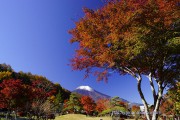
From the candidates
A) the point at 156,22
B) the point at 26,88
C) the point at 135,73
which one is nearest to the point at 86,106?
the point at 26,88

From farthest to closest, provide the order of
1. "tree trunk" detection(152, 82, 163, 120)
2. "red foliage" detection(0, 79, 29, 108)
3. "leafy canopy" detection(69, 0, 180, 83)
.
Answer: "red foliage" detection(0, 79, 29, 108) → "tree trunk" detection(152, 82, 163, 120) → "leafy canopy" detection(69, 0, 180, 83)

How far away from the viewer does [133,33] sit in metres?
11.6

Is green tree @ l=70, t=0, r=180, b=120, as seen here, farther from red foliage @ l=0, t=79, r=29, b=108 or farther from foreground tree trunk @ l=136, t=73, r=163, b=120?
red foliage @ l=0, t=79, r=29, b=108

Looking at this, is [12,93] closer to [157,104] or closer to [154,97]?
[154,97]

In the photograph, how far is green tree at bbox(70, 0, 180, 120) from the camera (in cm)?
1176

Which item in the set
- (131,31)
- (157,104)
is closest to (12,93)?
(157,104)

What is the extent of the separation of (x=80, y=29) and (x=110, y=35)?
186 centimetres

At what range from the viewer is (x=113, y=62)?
13.2 m

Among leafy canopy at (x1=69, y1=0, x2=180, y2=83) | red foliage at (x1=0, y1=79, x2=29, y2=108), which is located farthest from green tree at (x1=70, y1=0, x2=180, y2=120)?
red foliage at (x1=0, y1=79, x2=29, y2=108)

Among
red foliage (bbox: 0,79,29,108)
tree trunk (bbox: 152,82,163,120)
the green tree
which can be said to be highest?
the green tree

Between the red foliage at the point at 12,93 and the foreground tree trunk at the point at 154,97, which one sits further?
the red foliage at the point at 12,93

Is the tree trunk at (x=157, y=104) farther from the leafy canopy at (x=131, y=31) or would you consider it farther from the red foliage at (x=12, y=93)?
the red foliage at (x=12, y=93)

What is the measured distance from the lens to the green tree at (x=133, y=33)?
463 inches

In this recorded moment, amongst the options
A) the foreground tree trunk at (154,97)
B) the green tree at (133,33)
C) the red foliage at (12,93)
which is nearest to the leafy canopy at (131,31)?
the green tree at (133,33)
